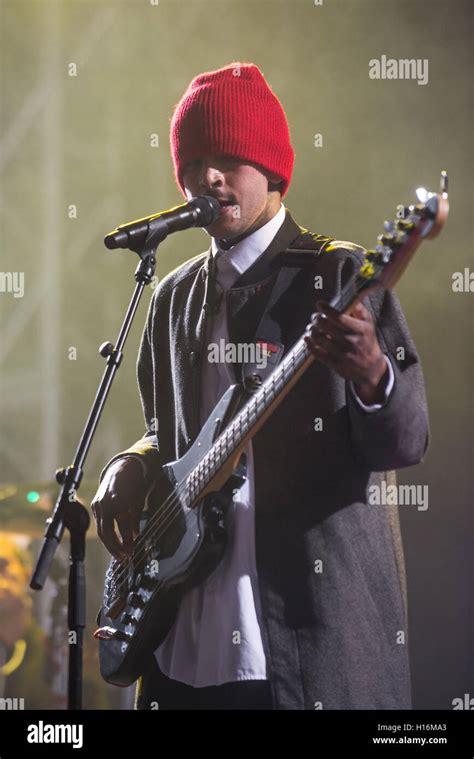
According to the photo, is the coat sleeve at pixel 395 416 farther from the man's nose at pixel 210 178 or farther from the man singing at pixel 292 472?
the man's nose at pixel 210 178

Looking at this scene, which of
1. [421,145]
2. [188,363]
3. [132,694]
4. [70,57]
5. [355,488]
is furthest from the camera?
[70,57]

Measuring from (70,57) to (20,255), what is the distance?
749 millimetres

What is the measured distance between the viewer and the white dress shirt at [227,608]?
1.67 metres

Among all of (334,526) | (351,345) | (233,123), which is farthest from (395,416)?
(233,123)

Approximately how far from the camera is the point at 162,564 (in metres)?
1.87

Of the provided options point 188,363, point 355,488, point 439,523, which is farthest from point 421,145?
point 355,488

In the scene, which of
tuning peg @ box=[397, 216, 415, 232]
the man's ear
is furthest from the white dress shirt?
tuning peg @ box=[397, 216, 415, 232]

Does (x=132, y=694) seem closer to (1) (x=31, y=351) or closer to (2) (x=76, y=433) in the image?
(2) (x=76, y=433)

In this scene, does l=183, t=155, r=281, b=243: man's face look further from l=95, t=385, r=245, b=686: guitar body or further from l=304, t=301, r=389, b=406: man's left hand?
l=304, t=301, r=389, b=406: man's left hand

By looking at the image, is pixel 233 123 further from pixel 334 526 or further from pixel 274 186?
pixel 334 526

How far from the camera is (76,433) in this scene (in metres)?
3.75

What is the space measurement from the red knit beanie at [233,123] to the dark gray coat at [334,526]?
0.29 m

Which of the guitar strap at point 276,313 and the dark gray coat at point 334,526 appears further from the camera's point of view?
the guitar strap at point 276,313

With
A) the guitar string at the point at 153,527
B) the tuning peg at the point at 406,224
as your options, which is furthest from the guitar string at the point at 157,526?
the tuning peg at the point at 406,224
